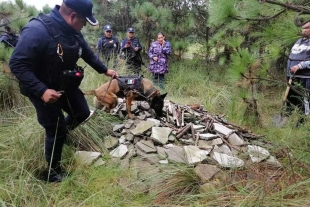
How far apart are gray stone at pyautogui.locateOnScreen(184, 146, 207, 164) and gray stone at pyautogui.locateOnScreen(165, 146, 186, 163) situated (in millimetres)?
47

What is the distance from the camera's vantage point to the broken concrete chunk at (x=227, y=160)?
2.89 m

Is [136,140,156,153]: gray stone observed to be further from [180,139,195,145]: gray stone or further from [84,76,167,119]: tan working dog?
[84,76,167,119]: tan working dog

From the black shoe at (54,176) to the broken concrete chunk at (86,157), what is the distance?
0.23 meters

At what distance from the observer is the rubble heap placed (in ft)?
10.3

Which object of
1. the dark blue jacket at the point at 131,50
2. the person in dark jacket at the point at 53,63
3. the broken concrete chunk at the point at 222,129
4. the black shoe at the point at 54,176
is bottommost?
the black shoe at the point at 54,176

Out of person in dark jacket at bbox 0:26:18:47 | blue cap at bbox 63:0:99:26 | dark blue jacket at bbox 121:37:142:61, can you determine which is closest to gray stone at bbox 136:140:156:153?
blue cap at bbox 63:0:99:26

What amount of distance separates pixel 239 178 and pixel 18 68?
2059 mm

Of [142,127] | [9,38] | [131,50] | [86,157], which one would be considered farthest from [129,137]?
[131,50]

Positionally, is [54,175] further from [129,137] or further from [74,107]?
[129,137]

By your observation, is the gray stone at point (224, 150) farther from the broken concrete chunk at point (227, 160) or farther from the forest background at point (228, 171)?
the forest background at point (228, 171)

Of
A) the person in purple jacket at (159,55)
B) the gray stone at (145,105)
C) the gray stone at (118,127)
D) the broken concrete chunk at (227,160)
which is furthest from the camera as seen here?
the person in purple jacket at (159,55)

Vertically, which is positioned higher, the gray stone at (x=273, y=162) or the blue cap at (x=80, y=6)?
the blue cap at (x=80, y=6)

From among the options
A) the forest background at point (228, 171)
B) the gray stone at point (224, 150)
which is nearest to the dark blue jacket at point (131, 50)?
the forest background at point (228, 171)

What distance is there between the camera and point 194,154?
10.5 ft
